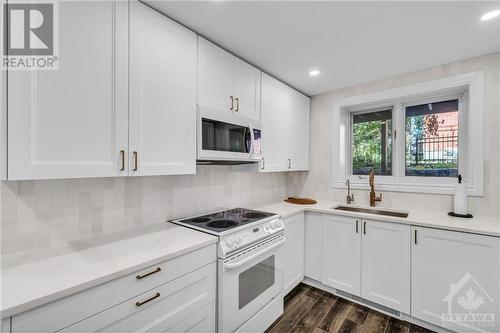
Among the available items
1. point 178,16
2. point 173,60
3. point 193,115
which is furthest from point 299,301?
point 178,16

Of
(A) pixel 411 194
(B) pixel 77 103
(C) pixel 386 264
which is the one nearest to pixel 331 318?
(C) pixel 386 264

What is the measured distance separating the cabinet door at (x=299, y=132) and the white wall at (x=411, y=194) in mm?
134

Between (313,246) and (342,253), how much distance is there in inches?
12.4

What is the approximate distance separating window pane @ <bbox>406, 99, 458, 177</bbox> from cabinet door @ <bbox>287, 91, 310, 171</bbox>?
1.18 meters

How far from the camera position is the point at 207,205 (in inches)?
86.8

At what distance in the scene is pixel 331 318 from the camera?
2.09 meters

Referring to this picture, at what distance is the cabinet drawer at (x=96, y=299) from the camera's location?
0.85 metres

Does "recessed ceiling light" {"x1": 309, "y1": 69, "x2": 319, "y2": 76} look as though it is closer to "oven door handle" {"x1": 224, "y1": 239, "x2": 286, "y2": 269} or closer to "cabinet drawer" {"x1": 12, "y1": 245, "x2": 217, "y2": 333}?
"oven door handle" {"x1": 224, "y1": 239, "x2": 286, "y2": 269}

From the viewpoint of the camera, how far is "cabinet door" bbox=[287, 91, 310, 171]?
281 cm

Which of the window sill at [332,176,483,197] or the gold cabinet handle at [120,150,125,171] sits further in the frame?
the window sill at [332,176,483,197]

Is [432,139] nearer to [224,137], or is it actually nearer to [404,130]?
[404,130]

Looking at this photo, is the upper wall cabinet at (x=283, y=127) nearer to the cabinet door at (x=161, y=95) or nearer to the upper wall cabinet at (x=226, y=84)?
the upper wall cabinet at (x=226, y=84)

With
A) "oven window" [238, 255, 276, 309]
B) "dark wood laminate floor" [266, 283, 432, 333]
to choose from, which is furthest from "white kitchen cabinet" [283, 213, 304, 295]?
"oven window" [238, 255, 276, 309]

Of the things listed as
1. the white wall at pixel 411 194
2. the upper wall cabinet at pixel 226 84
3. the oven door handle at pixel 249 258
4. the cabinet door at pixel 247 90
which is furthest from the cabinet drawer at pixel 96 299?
the white wall at pixel 411 194
